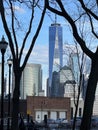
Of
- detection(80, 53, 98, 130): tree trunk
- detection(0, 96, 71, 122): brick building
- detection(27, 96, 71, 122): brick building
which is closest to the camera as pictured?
detection(80, 53, 98, 130): tree trunk

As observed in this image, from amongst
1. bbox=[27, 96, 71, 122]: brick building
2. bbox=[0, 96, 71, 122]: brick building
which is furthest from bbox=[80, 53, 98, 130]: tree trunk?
bbox=[27, 96, 71, 122]: brick building

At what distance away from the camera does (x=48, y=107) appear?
142500 mm

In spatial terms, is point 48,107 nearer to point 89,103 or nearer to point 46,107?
point 46,107

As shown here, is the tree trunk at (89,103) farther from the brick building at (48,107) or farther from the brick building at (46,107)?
the brick building at (48,107)

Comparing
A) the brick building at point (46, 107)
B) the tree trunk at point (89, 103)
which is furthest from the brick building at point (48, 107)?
the tree trunk at point (89, 103)

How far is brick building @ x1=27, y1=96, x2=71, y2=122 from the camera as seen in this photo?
13888 cm

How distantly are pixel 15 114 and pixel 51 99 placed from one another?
383 feet

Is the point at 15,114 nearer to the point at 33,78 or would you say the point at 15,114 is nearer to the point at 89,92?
the point at 89,92

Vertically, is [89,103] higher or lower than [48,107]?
lower

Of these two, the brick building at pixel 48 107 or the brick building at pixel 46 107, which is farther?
the brick building at pixel 48 107

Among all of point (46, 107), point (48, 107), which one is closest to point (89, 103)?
point (48, 107)

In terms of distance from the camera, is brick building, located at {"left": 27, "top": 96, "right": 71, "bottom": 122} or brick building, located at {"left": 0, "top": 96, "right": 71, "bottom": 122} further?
brick building, located at {"left": 27, "top": 96, "right": 71, "bottom": 122}

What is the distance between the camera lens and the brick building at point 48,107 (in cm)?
13888

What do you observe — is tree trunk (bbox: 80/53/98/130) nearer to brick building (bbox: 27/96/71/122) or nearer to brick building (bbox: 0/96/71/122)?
brick building (bbox: 0/96/71/122)
